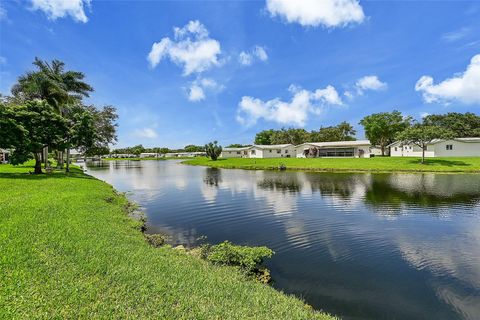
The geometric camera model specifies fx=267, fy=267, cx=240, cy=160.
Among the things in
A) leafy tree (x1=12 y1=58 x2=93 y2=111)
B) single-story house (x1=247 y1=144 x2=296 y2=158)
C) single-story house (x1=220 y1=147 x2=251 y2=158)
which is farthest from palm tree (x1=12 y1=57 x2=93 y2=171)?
single-story house (x1=220 y1=147 x2=251 y2=158)

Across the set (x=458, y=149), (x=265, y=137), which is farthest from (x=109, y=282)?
(x=265, y=137)

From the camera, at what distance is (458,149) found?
63594 mm

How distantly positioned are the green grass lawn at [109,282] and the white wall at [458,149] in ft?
241

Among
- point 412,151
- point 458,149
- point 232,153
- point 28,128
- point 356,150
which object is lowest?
point 412,151

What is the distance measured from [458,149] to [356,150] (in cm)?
2407

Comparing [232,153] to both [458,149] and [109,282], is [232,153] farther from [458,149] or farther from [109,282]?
[109,282]

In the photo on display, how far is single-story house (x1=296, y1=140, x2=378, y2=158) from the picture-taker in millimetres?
79688

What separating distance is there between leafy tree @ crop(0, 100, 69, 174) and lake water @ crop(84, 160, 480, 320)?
50.3 feet

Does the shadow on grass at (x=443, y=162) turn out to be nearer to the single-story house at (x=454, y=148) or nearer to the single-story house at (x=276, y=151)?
the single-story house at (x=454, y=148)

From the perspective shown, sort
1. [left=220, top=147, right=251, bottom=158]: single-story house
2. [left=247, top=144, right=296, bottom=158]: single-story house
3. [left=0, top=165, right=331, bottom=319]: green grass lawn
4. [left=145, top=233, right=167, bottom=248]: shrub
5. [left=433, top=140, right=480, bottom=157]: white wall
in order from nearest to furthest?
[left=0, top=165, right=331, bottom=319]: green grass lawn < [left=145, top=233, right=167, bottom=248]: shrub < [left=433, top=140, right=480, bottom=157]: white wall < [left=247, top=144, right=296, bottom=158]: single-story house < [left=220, top=147, right=251, bottom=158]: single-story house

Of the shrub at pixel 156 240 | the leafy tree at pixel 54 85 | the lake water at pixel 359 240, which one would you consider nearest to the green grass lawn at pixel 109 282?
the shrub at pixel 156 240

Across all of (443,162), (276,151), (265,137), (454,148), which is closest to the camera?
(443,162)

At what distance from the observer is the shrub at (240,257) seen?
10.2 meters

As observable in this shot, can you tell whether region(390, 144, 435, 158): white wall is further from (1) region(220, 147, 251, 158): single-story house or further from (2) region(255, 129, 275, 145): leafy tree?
(2) region(255, 129, 275, 145): leafy tree
